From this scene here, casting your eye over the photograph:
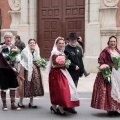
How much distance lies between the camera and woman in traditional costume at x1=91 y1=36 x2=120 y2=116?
26.8ft

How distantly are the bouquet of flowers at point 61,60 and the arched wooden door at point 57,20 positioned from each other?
32.8 ft

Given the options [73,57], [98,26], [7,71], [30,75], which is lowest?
[30,75]

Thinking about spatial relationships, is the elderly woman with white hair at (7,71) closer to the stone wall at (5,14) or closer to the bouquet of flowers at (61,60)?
the bouquet of flowers at (61,60)

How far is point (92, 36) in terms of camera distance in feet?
57.4

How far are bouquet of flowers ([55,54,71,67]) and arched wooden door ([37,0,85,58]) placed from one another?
32.8 feet

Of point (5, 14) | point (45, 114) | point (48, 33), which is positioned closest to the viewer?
point (45, 114)

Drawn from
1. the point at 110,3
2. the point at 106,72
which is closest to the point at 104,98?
the point at 106,72

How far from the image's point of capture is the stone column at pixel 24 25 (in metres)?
18.5

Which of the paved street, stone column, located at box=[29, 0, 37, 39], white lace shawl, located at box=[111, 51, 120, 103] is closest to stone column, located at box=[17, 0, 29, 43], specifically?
stone column, located at box=[29, 0, 37, 39]

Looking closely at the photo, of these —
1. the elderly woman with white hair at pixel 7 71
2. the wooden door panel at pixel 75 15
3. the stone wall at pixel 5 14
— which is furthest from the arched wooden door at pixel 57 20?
the elderly woman with white hair at pixel 7 71

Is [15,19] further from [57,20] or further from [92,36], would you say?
[92,36]

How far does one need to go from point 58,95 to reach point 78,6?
1059cm

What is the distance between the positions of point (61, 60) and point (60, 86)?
54cm

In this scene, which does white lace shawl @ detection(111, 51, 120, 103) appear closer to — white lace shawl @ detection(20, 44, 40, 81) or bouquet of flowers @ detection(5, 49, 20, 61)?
white lace shawl @ detection(20, 44, 40, 81)
